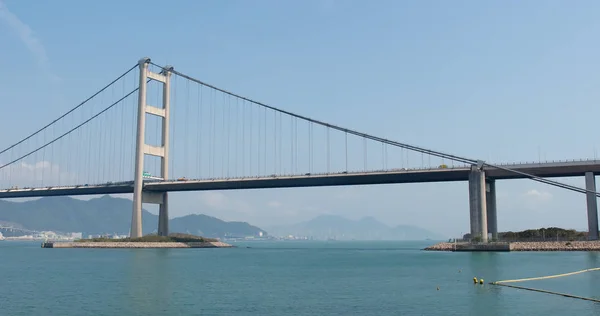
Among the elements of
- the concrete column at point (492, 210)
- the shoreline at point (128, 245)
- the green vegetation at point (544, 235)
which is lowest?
the shoreline at point (128, 245)

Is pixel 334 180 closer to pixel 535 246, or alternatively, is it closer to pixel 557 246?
pixel 535 246

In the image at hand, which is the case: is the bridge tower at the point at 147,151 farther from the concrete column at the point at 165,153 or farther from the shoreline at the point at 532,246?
the shoreline at the point at 532,246

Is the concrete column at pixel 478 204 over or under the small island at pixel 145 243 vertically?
over

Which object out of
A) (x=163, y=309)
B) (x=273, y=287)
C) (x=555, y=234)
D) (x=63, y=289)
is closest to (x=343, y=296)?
(x=273, y=287)

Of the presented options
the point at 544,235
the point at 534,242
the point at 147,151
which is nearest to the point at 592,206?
the point at 534,242

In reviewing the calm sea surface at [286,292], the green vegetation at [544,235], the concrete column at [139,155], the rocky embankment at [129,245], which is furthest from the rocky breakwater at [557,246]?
the concrete column at [139,155]

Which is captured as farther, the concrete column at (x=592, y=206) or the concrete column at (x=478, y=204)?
the concrete column at (x=478, y=204)
